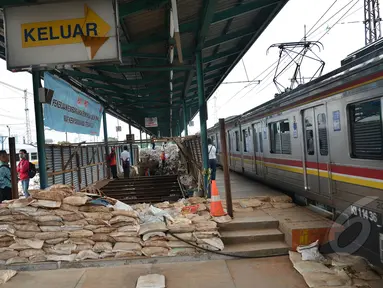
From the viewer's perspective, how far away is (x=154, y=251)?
5.14 metres

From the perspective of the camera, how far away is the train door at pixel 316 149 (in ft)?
18.2

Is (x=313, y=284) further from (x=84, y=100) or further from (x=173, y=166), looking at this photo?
(x=173, y=166)

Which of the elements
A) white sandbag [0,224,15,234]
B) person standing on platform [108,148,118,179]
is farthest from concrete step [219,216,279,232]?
person standing on platform [108,148,118,179]

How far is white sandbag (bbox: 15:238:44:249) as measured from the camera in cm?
511

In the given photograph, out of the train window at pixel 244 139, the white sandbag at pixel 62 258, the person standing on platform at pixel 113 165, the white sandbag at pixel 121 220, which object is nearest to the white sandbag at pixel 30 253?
the white sandbag at pixel 62 258

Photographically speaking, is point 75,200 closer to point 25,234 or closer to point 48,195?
point 48,195

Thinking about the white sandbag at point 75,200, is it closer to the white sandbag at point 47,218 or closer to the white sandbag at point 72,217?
the white sandbag at point 72,217

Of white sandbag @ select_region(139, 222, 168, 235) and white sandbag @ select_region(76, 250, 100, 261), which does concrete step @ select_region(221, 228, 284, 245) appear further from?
white sandbag @ select_region(76, 250, 100, 261)

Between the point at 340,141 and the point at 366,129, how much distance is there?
63 centimetres

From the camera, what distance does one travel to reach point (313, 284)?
3967mm

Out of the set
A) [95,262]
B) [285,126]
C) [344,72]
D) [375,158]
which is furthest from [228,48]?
[95,262]

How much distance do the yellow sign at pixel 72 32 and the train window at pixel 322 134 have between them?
383 centimetres

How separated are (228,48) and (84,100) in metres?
5.09

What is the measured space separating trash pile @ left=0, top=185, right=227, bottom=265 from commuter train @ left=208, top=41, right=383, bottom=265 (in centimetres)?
214
